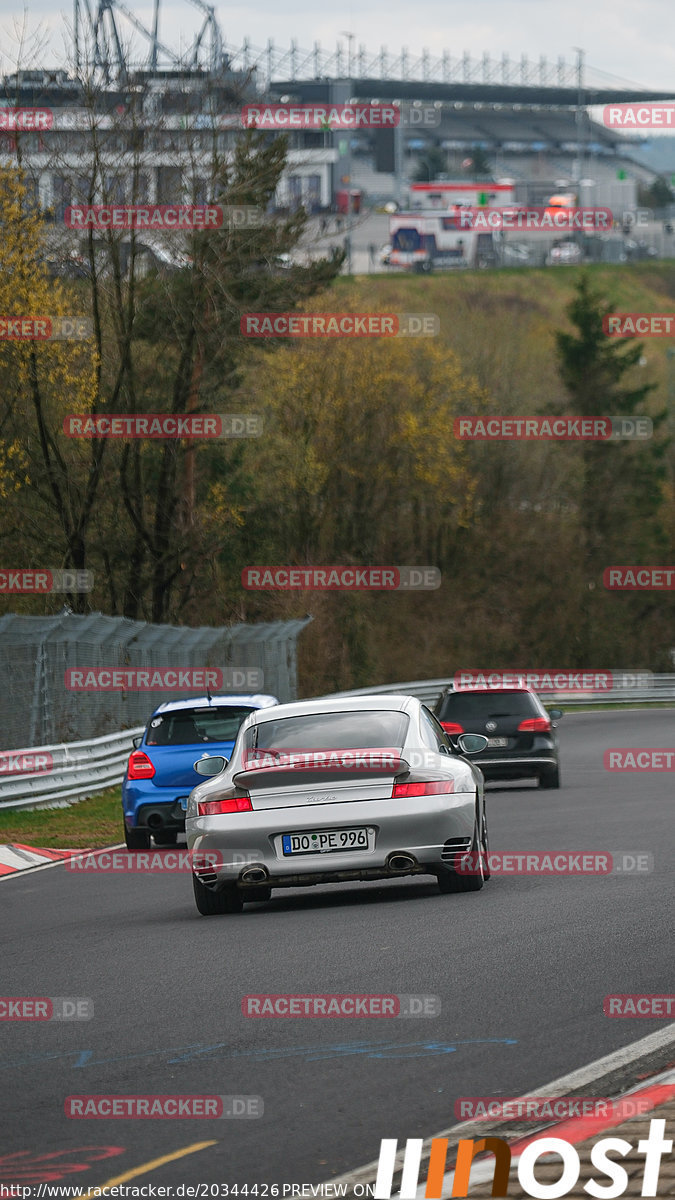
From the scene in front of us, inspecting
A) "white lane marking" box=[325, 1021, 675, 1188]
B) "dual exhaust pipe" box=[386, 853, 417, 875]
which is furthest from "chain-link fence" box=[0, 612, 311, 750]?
"white lane marking" box=[325, 1021, 675, 1188]

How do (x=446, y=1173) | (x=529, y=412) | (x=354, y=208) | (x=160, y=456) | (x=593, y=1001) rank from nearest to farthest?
(x=446, y=1173)
(x=593, y=1001)
(x=160, y=456)
(x=529, y=412)
(x=354, y=208)

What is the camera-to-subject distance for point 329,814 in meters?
11.5

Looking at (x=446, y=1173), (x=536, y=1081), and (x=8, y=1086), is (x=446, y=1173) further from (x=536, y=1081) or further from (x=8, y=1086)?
(x=8, y=1086)

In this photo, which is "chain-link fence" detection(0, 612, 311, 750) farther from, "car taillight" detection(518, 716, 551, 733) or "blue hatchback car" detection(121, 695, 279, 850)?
"car taillight" detection(518, 716, 551, 733)

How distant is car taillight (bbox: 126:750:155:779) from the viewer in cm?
1755

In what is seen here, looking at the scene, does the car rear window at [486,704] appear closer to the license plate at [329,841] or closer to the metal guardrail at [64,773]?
the metal guardrail at [64,773]

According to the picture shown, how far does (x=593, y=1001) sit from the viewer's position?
826 cm

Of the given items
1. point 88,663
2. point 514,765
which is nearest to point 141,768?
point 514,765

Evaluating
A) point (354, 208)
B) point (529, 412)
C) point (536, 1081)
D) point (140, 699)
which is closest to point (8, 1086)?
point (536, 1081)

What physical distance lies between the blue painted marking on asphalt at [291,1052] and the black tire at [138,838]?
999 cm

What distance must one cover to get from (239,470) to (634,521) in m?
30.0

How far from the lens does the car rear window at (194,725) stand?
17.9 metres

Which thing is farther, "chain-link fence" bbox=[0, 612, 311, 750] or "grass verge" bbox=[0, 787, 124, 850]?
"chain-link fence" bbox=[0, 612, 311, 750]

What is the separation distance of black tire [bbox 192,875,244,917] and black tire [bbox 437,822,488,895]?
1.36m
